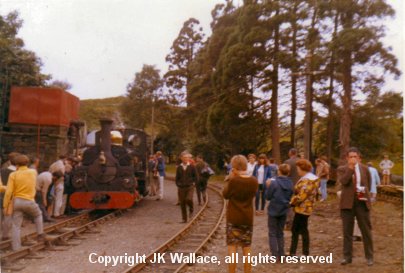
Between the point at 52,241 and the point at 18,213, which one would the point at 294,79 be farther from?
the point at 18,213

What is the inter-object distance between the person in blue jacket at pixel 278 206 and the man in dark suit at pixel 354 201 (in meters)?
0.87

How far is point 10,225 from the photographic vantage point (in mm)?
8328

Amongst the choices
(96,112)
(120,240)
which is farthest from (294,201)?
(96,112)

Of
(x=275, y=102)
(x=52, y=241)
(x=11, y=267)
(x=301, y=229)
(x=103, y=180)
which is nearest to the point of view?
(x=11, y=267)

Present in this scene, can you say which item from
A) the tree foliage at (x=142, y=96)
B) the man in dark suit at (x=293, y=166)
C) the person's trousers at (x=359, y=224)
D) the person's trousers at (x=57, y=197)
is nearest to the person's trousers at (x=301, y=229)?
the person's trousers at (x=359, y=224)

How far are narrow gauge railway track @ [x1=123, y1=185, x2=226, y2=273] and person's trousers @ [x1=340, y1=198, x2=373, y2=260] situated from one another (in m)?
2.31

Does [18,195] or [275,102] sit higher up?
[275,102]

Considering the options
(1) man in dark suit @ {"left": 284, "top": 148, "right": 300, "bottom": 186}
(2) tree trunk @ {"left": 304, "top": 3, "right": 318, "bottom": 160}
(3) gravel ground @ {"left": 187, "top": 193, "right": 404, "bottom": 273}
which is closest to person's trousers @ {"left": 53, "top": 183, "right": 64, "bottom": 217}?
(3) gravel ground @ {"left": 187, "top": 193, "right": 404, "bottom": 273}

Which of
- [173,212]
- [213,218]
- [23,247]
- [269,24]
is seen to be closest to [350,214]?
[23,247]

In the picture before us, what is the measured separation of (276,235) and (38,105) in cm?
1370

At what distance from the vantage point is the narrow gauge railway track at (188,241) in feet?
22.8

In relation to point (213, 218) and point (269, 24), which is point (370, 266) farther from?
point (269, 24)

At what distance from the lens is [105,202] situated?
1230 cm

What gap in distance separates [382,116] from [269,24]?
18.5 feet
